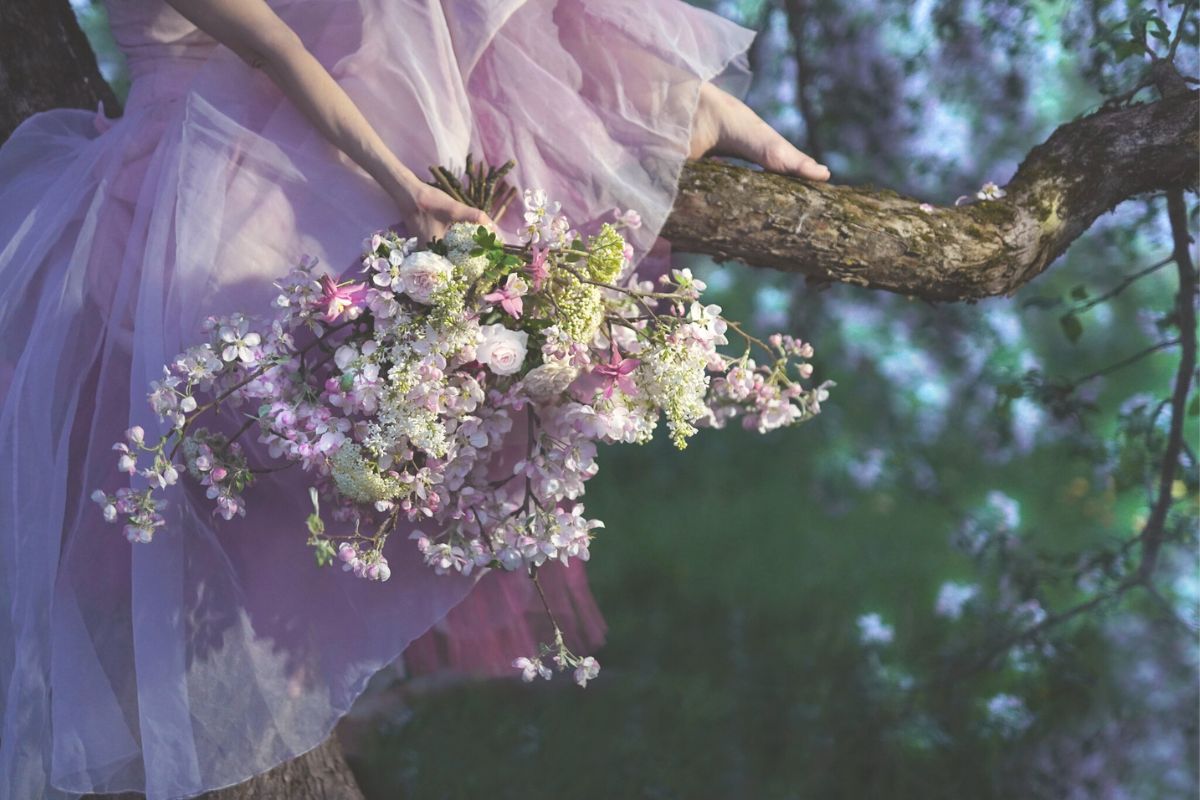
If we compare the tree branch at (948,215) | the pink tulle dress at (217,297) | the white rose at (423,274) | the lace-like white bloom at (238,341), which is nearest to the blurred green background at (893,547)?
the tree branch at (948,215)

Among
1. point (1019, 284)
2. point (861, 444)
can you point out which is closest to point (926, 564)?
point (861, 444)

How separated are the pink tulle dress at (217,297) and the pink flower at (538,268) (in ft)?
0.64

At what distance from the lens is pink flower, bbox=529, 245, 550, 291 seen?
1.41 metres

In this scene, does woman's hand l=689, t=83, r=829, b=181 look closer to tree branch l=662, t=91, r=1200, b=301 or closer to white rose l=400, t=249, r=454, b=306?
tree branch l=662, t=91, r=1200, b=301

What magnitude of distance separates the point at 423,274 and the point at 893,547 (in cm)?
333

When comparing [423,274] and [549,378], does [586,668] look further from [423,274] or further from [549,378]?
[423,274]

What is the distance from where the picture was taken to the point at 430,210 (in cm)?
149

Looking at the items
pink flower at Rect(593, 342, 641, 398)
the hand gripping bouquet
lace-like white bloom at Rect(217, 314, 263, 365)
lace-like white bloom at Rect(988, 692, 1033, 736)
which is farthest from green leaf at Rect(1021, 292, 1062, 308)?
lace-like white bloom at Rect(217, 314, 263, 365)

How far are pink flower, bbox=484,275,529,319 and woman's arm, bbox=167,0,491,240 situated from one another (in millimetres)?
136

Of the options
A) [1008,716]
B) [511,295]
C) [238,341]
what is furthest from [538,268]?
[1008,716]

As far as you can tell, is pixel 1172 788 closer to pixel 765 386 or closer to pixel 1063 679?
pixel 1063 679

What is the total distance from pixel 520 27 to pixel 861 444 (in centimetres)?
346

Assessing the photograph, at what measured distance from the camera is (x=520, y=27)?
164 cm

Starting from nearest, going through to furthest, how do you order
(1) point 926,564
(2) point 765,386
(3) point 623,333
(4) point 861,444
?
(3) point 623,333 → (2) point 765,386 → (1) point 926,564 → (4) point 861,444
